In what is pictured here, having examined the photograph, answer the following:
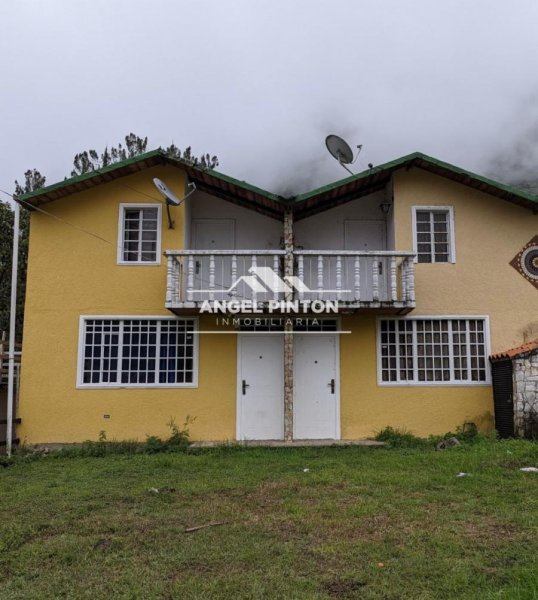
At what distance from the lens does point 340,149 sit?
37.9 ft

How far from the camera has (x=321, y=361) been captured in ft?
37.1

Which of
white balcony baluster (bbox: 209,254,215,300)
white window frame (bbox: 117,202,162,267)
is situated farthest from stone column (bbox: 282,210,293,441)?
white window frame (bbox: 117,202,162,267)

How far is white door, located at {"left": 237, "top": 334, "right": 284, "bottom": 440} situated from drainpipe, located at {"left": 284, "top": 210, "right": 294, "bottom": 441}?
28.4 inches

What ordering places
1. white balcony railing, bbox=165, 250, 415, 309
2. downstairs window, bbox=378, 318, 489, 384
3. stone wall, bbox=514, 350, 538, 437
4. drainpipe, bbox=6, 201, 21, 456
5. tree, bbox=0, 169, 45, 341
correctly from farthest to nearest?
1. tree, bbox=0, 169, 45, 341
2. downstairs window, bbox=378, 318, 489, 384
3. white balcony railing, bbox=165, 250, 415, 309
4. stone wall, bbox=514, 350, 538, 437
5. drainpipe, bbox=6, 201, 21, 456

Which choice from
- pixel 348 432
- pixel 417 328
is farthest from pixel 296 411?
pixel 417 328

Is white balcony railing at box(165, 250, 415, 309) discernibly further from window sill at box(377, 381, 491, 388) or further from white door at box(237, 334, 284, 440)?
window sill at box(377, 381, 491, 388)

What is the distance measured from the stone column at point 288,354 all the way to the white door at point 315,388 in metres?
0.76

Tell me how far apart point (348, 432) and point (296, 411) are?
3.66ft

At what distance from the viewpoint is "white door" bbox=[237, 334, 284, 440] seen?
1102cm

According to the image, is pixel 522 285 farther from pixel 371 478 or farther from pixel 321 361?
pixel 371 478

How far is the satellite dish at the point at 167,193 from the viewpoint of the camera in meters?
10.4

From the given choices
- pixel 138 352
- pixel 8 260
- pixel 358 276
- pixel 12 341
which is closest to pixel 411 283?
pixel 358 276

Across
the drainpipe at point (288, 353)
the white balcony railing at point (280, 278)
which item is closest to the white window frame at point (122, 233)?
the white balcony railing at point (280, 278)

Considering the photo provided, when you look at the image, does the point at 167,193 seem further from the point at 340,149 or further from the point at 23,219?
the point at 23,219
